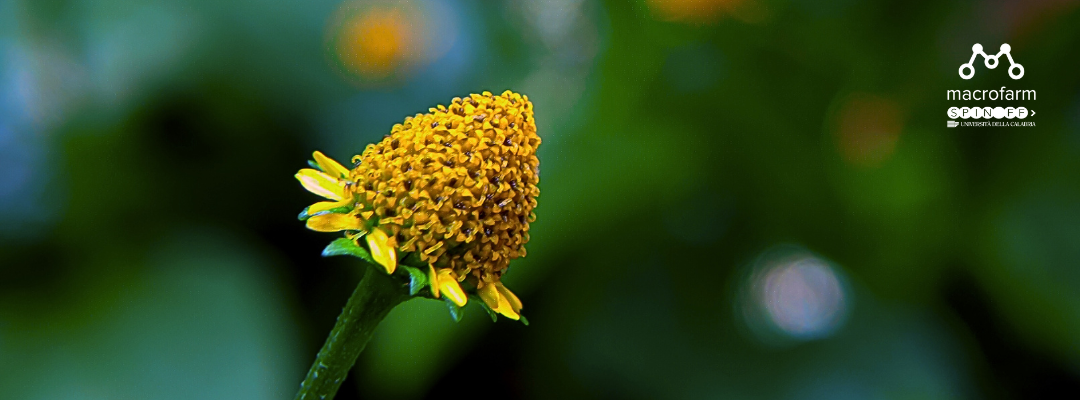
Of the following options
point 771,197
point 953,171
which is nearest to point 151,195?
point 771,197

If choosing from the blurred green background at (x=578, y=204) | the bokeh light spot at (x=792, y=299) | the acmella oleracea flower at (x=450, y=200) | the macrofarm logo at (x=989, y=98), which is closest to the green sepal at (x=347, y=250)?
the acmella oleracea flower at (x=450, y=200)

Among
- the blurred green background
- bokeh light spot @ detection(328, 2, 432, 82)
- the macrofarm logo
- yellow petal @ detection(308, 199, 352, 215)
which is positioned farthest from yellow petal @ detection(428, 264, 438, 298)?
the macrofarm logo

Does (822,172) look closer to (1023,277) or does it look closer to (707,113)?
(707,113)

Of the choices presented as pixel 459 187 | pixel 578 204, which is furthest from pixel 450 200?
pixel 578 204

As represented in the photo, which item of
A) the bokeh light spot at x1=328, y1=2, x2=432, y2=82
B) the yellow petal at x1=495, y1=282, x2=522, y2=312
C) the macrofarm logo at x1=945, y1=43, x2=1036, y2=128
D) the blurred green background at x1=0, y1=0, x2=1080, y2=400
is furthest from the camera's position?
the macrofarm logo at x1=945, y1=43, x2=1036, y2=128

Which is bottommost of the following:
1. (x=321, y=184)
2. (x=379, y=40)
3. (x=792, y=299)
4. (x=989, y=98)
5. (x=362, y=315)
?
(x=792, y=299)

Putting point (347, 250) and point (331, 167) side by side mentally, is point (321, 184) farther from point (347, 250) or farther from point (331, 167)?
point (347, 250)

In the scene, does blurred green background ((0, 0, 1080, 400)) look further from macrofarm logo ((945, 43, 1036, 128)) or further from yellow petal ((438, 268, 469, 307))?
yellow petal ((438, 268, 469, 307))
